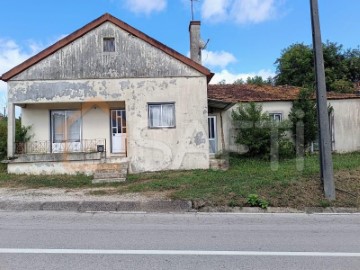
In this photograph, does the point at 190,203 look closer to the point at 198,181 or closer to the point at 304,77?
the point at 198,181

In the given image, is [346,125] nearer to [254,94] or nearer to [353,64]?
[254,94]

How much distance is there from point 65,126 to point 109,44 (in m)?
4.26

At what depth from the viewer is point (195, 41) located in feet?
60.2

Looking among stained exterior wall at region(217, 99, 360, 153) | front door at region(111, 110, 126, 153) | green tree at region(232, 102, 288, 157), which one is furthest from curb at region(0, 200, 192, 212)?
stained exterior wall at region(217, 99, 360, 153)

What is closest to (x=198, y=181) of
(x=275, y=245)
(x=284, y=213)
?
(x=284, y=213)

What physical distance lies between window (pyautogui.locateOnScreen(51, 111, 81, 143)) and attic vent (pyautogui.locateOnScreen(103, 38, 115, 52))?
131 inches

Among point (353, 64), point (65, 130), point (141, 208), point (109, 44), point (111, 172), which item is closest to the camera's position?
point (141, 208)

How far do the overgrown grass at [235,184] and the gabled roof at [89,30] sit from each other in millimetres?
4081

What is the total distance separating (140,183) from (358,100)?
14.0 metres

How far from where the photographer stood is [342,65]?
33.2m

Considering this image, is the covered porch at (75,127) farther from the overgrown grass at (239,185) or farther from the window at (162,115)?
the overgrown grass at (239,185)

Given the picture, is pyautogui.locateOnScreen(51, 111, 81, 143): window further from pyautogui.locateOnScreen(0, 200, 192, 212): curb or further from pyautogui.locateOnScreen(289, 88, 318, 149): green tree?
pyautogui.locateOnScreen(289, 88, 318, 149): green tree

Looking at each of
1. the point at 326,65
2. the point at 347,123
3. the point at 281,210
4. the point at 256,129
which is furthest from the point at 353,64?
the point at 281,210

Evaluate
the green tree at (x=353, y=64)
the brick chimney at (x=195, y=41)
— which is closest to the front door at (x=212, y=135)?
the brick chimney at (x=195, y=41)
